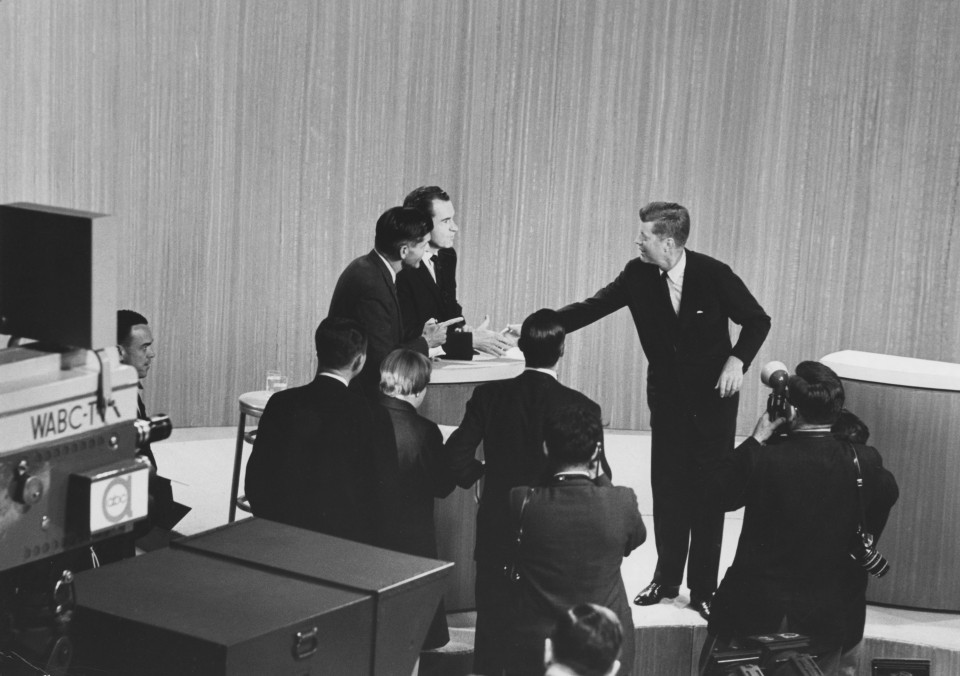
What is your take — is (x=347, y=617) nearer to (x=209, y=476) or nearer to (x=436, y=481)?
(x=436, y=481)

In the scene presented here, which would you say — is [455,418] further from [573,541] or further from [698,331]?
[573,541]

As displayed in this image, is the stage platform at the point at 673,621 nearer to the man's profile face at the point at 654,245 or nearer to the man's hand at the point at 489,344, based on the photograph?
the man's hand at the point at 489,344

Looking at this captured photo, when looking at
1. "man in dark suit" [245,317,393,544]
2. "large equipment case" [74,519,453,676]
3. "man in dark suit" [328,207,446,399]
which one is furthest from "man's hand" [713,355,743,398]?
"large equipment case" [74,519,453,676]

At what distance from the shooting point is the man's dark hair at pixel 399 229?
3.98 m

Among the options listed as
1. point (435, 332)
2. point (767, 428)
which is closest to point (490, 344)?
point (435, 332)

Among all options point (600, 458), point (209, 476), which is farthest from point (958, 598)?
point (209, 476)

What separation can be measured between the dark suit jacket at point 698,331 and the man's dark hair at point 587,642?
7.17ft

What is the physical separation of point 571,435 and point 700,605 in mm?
1514

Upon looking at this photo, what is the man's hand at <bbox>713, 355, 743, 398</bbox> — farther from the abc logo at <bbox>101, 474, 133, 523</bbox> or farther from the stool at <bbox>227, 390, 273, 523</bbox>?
the abc logo at <bbox>101, 474, 133, 523</bbox>

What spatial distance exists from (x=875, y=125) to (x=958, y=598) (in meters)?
3.03

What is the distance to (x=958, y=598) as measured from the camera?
4.48 meters

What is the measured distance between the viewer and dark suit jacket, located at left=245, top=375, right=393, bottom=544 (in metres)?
3.13

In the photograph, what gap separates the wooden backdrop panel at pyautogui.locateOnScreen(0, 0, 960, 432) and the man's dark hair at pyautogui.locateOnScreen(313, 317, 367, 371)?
3.02m

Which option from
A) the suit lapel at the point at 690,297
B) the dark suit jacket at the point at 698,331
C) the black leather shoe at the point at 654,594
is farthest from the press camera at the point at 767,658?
the suit lapel at the point at 690,297
